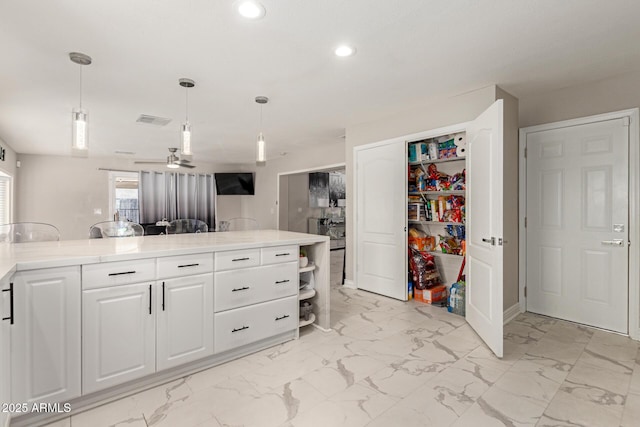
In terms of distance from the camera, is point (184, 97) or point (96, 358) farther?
point (184, 97)

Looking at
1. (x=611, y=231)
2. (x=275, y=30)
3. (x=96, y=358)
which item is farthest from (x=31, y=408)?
(x=611, y=231)

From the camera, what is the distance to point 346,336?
9.39 feet

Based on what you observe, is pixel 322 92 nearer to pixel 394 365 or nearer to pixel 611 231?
pixel 394 365

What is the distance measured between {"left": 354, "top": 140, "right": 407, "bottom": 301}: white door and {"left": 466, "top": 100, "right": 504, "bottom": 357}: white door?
34.6 inches

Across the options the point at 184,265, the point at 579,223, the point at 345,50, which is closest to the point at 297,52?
the point at 345,50

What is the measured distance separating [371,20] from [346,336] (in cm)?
248

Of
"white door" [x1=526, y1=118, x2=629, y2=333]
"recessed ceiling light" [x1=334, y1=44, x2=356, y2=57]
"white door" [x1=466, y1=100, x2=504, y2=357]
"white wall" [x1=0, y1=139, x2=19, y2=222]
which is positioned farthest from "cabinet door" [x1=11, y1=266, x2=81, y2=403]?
"white wall" [x1=0, y1=139, x2=19, y2=222]

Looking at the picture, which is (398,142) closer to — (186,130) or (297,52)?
(297,52)

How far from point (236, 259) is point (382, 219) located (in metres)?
2.26

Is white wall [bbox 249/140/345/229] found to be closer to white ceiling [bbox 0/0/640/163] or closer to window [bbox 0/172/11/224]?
white ceiling [bbox 0/0/640/163]

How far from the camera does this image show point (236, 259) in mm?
2381

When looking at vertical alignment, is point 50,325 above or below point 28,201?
below

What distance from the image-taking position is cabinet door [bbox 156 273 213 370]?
2.04m

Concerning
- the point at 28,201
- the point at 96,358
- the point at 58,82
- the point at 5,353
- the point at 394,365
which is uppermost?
the point at 58,82
